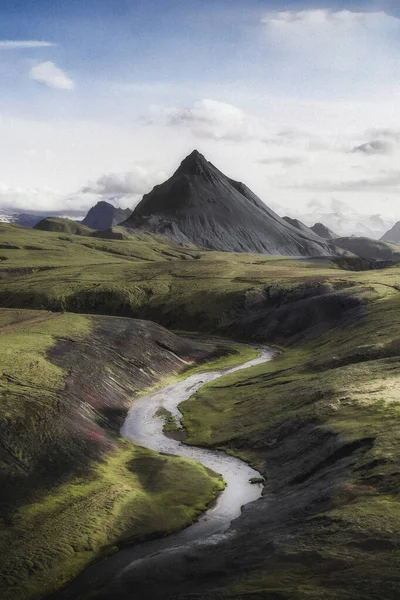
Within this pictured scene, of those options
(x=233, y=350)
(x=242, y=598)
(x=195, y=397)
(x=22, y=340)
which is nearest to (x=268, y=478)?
(x=242, y=598)

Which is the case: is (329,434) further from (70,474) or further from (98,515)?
(70,474)

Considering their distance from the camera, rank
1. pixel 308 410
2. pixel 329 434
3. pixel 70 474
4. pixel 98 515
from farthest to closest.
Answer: pixel 308 410 < pixel 329 434 < pixel 70 474 < pixel 98 515

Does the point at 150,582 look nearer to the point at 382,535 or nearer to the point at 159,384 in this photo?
the point at 382,535

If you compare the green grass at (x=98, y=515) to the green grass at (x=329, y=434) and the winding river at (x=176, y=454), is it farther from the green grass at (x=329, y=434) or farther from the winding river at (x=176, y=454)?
the green grass at (x=329, y=434)

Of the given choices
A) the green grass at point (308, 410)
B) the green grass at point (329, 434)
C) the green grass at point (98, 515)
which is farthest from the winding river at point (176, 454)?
the green grass at point (329, 434)

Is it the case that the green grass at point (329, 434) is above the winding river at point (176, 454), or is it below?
above

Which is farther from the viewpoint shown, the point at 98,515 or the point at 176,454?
the point at 176,454

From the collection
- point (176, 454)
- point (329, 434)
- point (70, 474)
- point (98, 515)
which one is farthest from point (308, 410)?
point (98, 515)

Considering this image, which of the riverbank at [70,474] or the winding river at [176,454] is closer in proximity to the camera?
the winding river at [176,454]

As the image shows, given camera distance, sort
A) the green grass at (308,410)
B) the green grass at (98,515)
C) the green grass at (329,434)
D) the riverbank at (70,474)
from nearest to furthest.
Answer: the green grass at (329,434) < the green grass at (308,410) < the green grass at (98,515) < the riverbank at (70,474)
